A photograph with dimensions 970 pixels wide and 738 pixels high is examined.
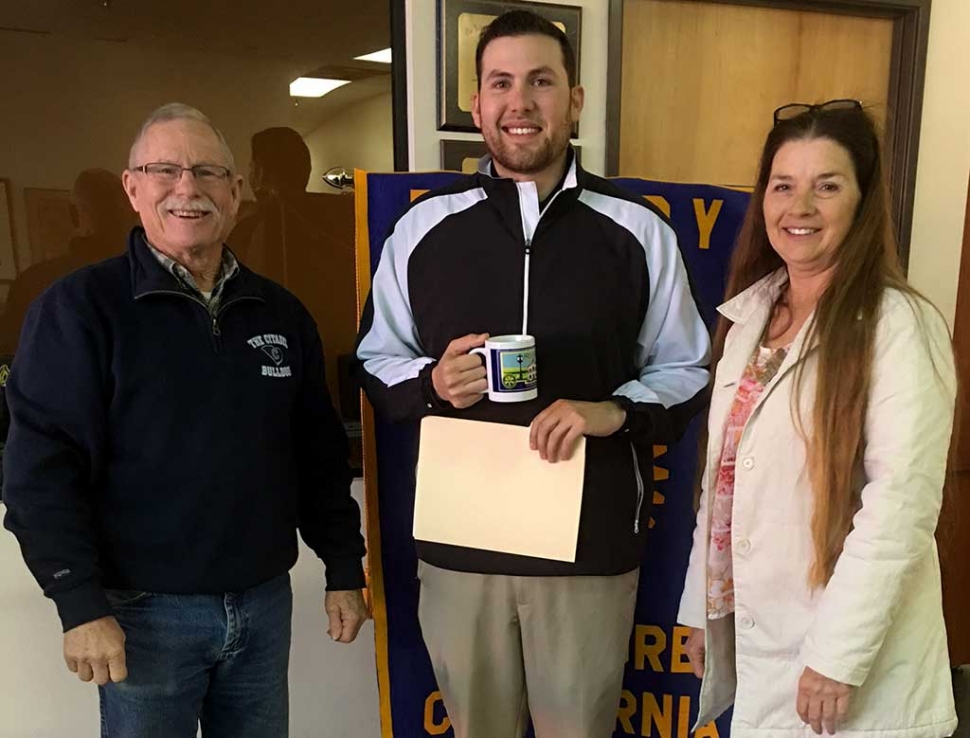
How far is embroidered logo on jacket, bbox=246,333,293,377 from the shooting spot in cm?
125

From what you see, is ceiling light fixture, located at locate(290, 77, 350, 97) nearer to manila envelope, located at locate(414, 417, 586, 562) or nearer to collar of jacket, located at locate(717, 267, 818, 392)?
manila envelope, located at locate(414, 417, 586, 562)

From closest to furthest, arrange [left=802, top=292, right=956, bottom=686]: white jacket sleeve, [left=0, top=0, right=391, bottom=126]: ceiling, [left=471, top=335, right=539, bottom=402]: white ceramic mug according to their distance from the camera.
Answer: [left=802, top=292, right=956, bottom=686]: white jacket sleeve < [left=471, top=335, right=539, bottom=402]: white ceramic mug < [left=0, top=0, right=391, bottom=126]: ceiling

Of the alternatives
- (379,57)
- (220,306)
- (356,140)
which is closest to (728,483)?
(220,306)

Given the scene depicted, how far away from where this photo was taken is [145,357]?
3.73 ft

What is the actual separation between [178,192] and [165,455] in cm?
42

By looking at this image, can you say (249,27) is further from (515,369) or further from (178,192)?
(515,369)

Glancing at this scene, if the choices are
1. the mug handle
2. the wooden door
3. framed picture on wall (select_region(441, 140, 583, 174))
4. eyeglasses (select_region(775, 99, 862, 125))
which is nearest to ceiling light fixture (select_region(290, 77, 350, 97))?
framed picture on wall (select_region(441, 140, 583, 174))

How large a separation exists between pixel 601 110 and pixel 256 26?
0.89 m

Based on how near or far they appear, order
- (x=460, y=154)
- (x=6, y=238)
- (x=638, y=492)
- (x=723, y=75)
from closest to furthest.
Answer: (x=638, y=492) < (x=6, y=238) < (x=460, y=154) < (x=723, y=75)

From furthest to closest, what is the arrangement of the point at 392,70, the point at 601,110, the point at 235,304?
the point at 601,110
the point at 392,70
the point at 235,304

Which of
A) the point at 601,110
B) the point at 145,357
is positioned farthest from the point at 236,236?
the point at 601,110

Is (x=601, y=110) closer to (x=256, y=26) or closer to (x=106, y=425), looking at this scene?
(x=256, y=26)

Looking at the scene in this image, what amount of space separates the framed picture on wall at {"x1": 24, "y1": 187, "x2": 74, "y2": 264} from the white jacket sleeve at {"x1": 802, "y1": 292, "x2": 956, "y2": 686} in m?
1.65

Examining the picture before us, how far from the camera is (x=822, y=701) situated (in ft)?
3.45
